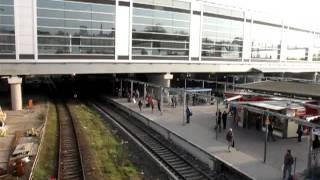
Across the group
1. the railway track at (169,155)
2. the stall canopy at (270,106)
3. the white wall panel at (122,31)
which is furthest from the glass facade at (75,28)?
the stall canopy at (270,106)

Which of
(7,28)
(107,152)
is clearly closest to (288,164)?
(107,152)

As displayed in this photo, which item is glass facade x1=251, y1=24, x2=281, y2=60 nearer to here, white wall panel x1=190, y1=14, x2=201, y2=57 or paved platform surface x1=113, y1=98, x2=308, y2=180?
white wall panel x1=190, y1=14, x2=201, y2=57

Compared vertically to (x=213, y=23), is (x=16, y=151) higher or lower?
lower

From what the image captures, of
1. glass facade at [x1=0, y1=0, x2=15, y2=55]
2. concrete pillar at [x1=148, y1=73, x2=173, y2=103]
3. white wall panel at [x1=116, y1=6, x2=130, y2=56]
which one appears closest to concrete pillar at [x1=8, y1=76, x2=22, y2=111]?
glass facade at [x1=0, y1=0, x2=15, y2=55]

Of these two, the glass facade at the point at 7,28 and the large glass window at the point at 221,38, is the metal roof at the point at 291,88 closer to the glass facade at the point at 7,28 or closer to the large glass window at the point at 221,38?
the large glass window at the point at 221,38

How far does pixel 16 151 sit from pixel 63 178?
4605 mm

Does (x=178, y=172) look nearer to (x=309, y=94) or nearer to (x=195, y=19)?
(x=309, y=94)

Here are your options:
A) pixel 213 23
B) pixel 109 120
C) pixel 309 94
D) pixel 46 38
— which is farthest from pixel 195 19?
pixel 309 94

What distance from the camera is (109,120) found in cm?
3045

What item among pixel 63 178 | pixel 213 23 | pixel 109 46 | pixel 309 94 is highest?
pixel 213 23

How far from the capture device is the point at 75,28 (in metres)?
38.9

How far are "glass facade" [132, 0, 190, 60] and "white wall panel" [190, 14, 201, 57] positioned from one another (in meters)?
0.77

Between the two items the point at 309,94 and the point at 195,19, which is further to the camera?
the point at 195,19

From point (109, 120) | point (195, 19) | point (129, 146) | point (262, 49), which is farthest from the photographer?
point (262, 49)
